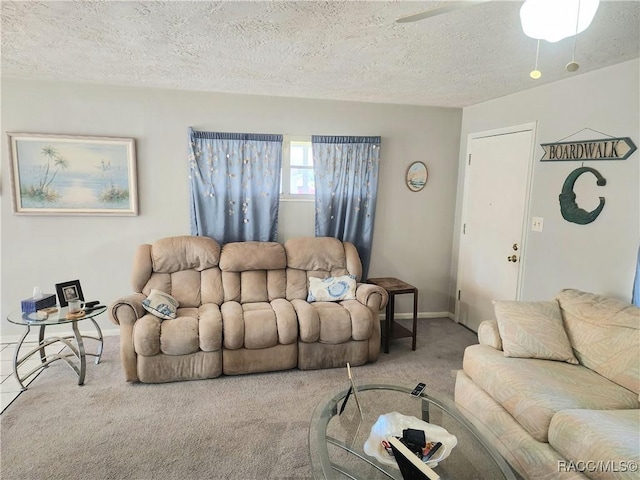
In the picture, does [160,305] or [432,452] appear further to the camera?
[160,305]

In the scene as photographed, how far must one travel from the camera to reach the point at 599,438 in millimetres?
1578

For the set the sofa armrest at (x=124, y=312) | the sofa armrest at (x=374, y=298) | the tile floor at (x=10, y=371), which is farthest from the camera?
the sofa armrest at (x=374, y=298)

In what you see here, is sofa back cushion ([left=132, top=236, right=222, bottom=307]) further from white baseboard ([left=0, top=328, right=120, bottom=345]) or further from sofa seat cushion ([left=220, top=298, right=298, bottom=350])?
white baseboard ([left=0, top=328, right=120, bottom=345])

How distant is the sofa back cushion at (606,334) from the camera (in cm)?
205

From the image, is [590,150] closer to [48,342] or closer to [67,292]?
[67,292]

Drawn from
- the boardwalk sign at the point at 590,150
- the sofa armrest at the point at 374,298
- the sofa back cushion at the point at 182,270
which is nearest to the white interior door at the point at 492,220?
the boardwalk sign at the point at 590,150

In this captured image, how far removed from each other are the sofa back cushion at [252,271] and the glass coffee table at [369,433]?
1579mm

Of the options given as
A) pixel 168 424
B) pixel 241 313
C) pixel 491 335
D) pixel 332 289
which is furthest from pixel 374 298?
pixel 168 424

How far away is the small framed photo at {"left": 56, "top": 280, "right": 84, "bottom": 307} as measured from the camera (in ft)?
9.32

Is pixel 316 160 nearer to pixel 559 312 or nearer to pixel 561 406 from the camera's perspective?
pixel 559 312

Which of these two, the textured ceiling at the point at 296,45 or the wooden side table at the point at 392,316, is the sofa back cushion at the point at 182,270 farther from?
the wooden side table at the point at 392,316

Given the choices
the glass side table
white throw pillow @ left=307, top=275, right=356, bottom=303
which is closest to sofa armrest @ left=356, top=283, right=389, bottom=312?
white throw pillow @ left=307, top=275, right=356, bottom=303

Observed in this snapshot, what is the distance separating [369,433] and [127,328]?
76.6 inches

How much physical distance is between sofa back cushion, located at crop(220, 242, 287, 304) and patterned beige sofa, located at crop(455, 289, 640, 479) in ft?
5.88
